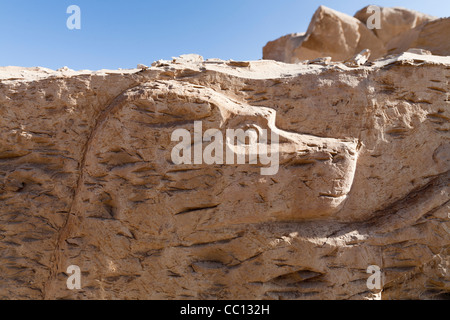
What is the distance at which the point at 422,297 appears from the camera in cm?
320

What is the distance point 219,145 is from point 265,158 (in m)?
0.46

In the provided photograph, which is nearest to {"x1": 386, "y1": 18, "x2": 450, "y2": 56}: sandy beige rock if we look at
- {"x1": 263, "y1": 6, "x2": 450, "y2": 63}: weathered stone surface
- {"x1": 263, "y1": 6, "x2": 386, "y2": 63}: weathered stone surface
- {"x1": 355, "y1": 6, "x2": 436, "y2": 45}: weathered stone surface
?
{"x1": 263, "y1": 6, "x2": 450, "y2": 63}: weathered stone surface

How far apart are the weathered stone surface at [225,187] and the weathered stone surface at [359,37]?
5.63 metres

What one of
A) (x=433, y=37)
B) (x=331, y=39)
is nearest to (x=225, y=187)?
(x=433, y=37)

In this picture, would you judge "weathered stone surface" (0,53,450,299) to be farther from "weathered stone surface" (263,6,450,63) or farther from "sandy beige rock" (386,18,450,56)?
"weathered stone surface" (263,6,450,63)

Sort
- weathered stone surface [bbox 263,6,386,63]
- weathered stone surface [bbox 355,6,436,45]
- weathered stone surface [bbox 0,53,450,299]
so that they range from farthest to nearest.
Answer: weathered stone surface [bbox 355,6,436,45] → weathered stone surface [bbox 263,6,386,63] → weathered stone surface [bbox 0,53,450,299]

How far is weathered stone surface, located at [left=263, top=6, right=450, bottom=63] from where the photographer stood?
25.5ft

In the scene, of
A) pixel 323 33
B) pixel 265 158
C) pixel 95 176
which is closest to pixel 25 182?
pixel 95 176

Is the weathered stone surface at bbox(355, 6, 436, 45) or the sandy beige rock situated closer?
the sandy beige rock

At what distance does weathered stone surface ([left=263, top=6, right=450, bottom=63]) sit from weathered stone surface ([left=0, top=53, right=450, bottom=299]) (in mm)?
5631

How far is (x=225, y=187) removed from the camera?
3.03 metres

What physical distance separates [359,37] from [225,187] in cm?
885

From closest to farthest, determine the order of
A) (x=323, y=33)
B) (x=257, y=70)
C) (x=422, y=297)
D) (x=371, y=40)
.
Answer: (x=422, y=297)
(x=257, y=70)
(x=323, y=33)
(x=371, y=40)

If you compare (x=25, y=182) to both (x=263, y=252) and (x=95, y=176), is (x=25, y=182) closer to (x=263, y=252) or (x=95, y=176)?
(x=95, y=176)
